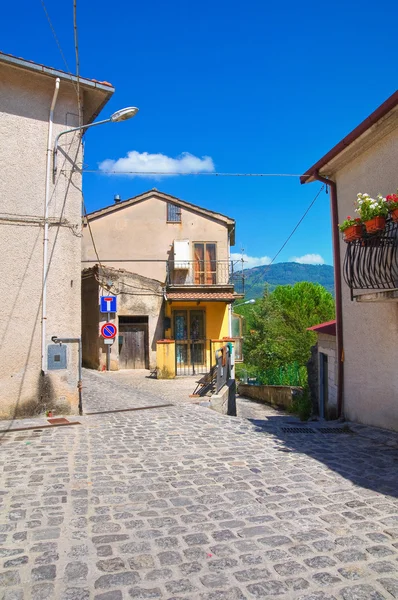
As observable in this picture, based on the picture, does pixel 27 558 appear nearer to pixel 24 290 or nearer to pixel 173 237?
pixel 24 290

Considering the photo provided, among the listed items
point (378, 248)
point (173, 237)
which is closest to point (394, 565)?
point (378, 248)

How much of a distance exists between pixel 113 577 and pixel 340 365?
274 inches

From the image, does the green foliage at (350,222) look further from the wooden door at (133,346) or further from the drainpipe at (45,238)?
Result: the wooden door at (133,346)

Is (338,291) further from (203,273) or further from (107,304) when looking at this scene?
(203,273)

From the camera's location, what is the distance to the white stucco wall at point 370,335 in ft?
24.0

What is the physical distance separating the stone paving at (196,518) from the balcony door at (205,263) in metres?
15.8

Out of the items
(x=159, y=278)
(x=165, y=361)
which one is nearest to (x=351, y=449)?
(x=165, y=361)

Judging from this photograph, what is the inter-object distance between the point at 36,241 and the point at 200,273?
14.4m

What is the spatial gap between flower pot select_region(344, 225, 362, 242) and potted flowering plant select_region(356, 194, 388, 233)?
0.15 metres

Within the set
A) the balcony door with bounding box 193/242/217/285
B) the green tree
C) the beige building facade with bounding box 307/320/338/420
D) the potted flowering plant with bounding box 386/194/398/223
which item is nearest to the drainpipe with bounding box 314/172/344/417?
the beige building facade with bounding box 307/320/338/420

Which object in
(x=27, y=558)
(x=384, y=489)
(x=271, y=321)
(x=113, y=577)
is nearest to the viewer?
(x=113, y=577)

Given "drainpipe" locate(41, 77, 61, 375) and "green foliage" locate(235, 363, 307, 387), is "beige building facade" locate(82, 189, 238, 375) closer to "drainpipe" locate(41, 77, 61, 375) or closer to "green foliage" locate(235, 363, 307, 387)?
"green foliage" locate(235, 363, 307, 387)

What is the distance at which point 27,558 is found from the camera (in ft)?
10.7

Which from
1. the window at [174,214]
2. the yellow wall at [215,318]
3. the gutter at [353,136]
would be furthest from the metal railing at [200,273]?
the gutter at [353,136]
